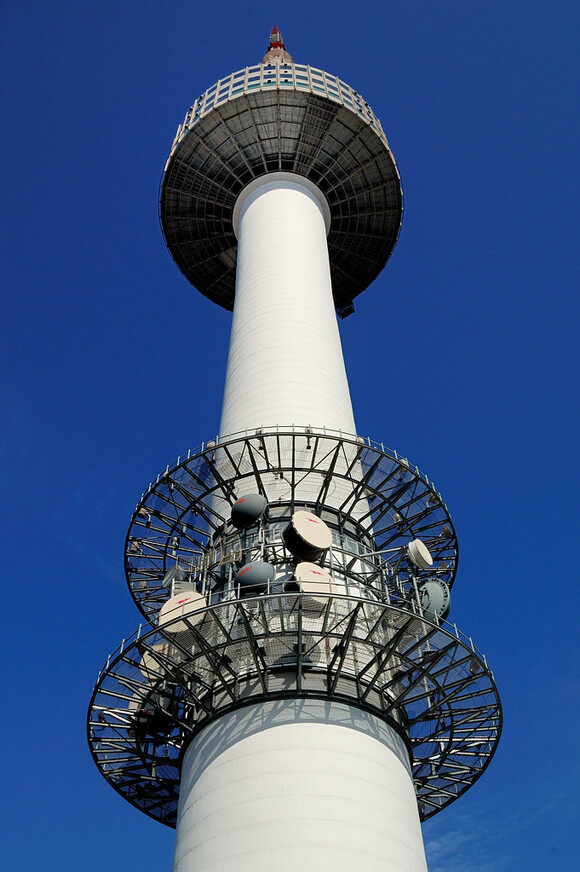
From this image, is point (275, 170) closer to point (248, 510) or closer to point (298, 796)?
point (248, 510)

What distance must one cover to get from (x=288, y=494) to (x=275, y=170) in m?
28.3

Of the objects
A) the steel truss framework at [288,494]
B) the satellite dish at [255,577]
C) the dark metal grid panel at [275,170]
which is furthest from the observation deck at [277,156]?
A: the satellite dish at [255,577]

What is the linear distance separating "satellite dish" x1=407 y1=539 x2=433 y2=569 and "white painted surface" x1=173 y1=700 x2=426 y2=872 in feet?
22.1

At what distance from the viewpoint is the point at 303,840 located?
22.2 meters

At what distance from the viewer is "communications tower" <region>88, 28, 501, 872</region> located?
23.5m

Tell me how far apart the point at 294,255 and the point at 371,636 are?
2528 centimetres

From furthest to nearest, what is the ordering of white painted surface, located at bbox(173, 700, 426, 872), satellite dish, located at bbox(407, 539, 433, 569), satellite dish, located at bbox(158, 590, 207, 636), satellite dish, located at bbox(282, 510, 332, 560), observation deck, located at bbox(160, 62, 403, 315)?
observation deck, located at bbox(160, 62, 403, 315) → satellite dish, located at bbox(407, 539, 433, 569) → satellite dish, located at bbox(282, 510, 332, 560) → satellite dish, located at bbox(158, 590, 207, 636) → white painted surface, located at bbox(173, 700, 426, 872)

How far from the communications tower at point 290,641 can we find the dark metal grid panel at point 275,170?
10103 millimetres

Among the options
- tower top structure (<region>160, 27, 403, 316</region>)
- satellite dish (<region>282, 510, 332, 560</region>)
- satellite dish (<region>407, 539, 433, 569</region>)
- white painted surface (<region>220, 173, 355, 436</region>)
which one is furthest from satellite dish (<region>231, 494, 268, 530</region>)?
tower top structure (<region>160, 27, 403, 316</region>)

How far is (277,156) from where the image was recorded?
52938mm

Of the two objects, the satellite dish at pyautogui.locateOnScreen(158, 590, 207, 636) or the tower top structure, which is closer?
the satellite dish at pyautogui.locateOnScreen(158, 590, 207, 636)

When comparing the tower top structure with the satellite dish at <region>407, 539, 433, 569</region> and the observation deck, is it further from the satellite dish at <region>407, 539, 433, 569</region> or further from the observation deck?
the satellite dish at <region>407, 539, 433, 569</region>

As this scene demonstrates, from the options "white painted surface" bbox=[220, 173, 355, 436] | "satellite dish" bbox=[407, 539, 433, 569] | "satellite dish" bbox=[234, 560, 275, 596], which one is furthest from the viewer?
"white painted surface" bbox=[220, 173, 355, 436]

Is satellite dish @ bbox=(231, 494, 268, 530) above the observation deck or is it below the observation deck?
below
